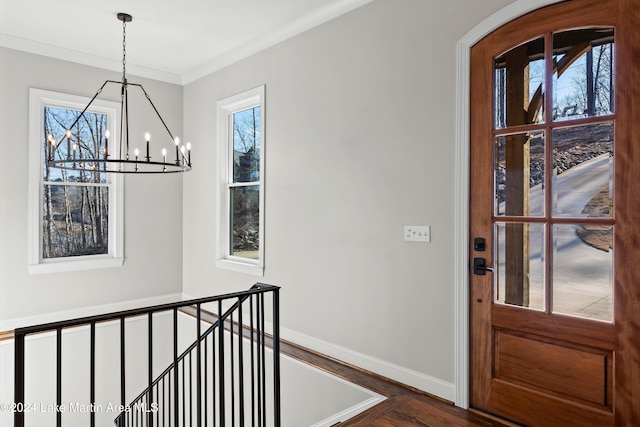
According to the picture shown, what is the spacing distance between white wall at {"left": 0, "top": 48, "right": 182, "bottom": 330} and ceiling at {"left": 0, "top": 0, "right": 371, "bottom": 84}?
0.22 m

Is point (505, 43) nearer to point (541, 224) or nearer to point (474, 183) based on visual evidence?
point (474, 183)

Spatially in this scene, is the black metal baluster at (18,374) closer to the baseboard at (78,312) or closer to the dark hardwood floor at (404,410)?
the dark hardwood floor at (404,410)

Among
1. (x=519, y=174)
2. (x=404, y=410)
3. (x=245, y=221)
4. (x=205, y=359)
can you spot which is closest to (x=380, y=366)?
(x=404, y=410)

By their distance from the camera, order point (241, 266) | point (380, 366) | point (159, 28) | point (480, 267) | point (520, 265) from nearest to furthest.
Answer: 1. point (520, 265)
2. point (480, 267)
3. point (380, 366)
4. point (159, 28)
5. point (241, 266)

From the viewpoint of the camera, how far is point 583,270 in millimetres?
2061

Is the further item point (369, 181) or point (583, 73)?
point (369, 181)

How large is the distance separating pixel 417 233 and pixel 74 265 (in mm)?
3678

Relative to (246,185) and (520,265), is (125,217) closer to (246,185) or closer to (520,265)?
(246,185)

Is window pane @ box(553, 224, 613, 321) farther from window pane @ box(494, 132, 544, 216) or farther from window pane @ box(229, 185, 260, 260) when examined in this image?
window pane @ box(229, 185, 260, 260)

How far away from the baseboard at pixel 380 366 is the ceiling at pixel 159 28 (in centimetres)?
266

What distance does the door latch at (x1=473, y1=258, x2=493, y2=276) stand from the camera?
2.41 metres

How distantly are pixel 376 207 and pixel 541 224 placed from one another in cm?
111

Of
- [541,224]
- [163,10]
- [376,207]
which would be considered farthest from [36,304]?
[541,224]

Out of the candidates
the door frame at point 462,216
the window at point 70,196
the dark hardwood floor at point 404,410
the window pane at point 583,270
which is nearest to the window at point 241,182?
the window at point 70,196
